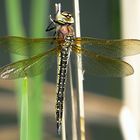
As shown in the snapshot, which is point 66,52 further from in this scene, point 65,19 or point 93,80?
point 93,80

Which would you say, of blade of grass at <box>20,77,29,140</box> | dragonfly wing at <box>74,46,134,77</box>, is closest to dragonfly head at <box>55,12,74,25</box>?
dragonfly wing at <box>74,46,134,77</box>

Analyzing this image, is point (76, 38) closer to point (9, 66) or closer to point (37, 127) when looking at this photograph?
point (9, 66)

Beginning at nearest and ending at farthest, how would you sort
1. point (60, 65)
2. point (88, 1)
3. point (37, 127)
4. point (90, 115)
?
point (37, 127) → point (60, 65) → point (90, 115) → point (88, 1)

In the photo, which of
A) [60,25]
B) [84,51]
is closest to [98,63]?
[84,51]

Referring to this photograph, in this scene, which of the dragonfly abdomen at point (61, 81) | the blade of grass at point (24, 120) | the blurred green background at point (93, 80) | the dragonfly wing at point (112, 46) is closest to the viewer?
the blade of grass at point (24, 120)

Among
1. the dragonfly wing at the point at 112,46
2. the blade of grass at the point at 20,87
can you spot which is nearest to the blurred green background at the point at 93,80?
the dragonfly wing at the point at 112,46

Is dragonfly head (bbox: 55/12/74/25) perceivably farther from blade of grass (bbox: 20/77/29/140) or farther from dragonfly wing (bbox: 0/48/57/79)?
blade of grass (bbox: 20/77/29/140)

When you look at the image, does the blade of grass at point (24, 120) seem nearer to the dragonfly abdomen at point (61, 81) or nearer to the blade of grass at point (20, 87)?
the blade of grass at point (20, 87)
